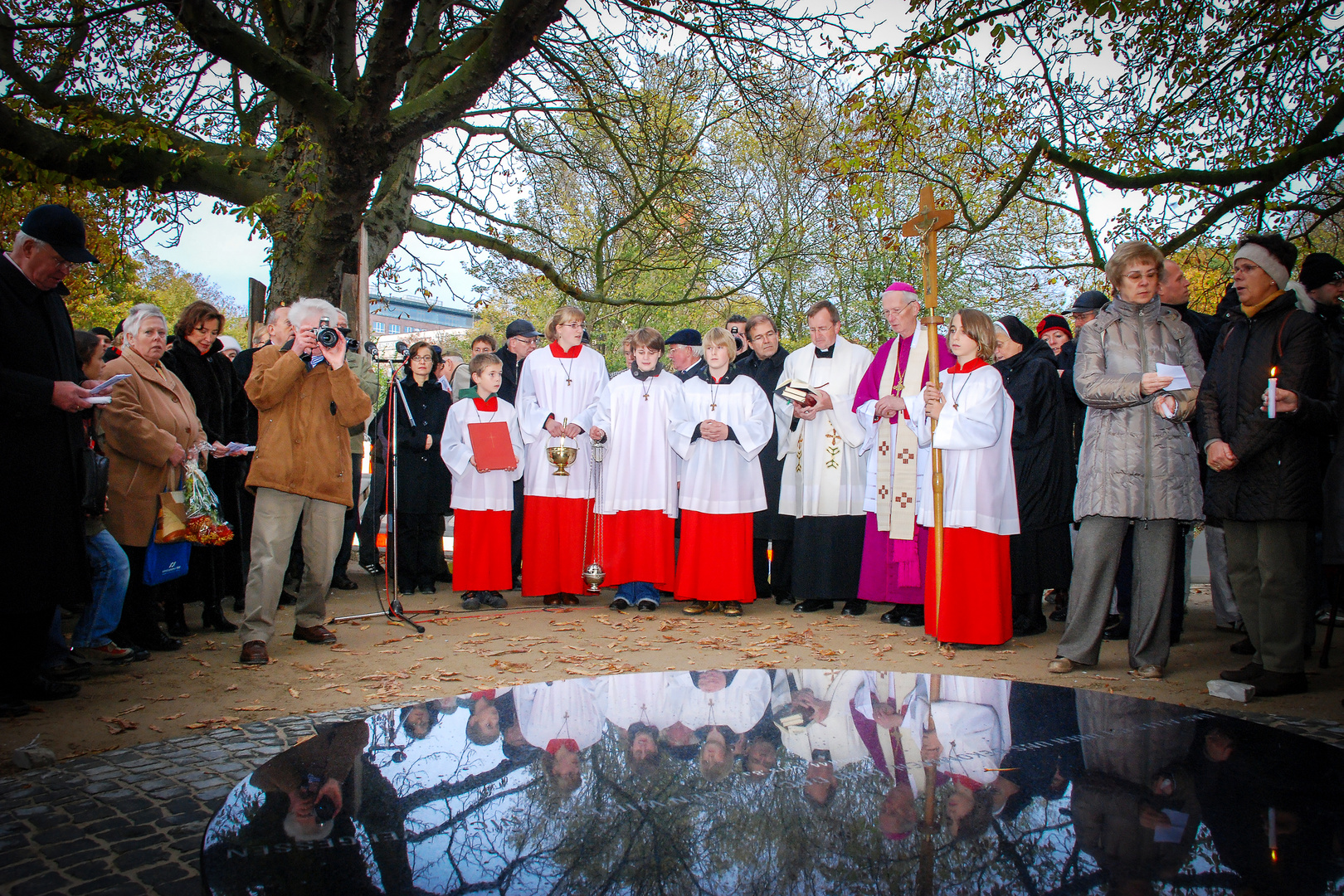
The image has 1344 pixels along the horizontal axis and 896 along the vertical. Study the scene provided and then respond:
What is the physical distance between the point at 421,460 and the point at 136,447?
322 centimetres

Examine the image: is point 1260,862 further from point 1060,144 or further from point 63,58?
point 63,58

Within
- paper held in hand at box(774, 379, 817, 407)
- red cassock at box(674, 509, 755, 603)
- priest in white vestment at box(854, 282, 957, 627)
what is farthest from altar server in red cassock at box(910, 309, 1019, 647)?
red cassock at box(674, 509, 755, 603)

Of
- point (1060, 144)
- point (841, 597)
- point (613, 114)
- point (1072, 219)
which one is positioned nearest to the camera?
point (841, 597)

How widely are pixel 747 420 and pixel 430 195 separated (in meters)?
8.33

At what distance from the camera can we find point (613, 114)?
12781 millimetres

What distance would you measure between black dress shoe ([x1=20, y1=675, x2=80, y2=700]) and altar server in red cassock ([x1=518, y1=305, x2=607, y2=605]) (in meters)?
3.54

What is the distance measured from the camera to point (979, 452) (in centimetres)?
600

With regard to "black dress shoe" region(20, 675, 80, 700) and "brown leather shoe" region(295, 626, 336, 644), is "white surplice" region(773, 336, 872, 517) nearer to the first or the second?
"brown leather shoe" region(295, 626, 336, 644)

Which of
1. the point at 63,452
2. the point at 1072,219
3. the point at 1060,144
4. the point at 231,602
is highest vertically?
the point at 1072,219

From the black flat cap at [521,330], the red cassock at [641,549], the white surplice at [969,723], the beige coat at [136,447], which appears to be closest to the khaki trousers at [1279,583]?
the white surplice at [969,723]

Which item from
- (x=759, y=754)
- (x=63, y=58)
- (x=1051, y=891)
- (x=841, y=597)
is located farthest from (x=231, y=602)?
(x=1051, y=891)

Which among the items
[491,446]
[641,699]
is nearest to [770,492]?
[491,446]

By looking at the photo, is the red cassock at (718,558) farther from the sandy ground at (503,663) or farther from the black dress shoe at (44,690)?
the black dress shoe at (44,690)

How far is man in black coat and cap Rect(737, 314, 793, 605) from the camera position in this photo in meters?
7.96
